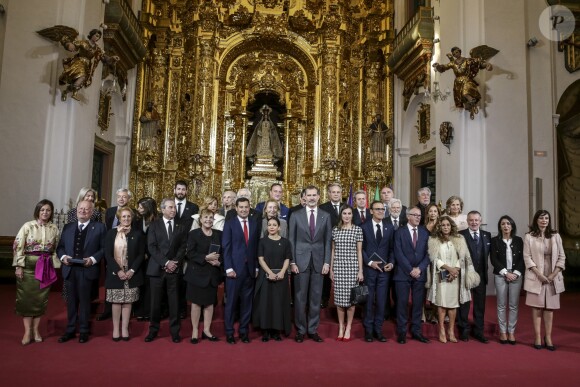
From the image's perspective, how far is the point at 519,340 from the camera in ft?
16.4

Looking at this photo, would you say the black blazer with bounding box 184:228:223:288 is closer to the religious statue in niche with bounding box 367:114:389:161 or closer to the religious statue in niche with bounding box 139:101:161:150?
the religious statue in niche with bounding box 139:101:161:150

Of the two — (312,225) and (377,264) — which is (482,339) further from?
(312,225)

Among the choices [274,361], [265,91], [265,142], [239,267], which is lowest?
[274,361]

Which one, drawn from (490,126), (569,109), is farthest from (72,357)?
(569,109)

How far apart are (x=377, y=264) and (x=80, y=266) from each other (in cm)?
332

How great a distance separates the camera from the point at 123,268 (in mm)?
4668

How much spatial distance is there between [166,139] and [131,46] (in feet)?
9.10

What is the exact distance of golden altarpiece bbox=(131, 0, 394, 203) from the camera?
12727 mm

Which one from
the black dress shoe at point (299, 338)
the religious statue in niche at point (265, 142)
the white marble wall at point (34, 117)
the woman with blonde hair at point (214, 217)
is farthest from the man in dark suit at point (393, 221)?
the religious statue in niche at point (265, 142)

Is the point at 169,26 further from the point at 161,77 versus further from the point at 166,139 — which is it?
the point at 166,139

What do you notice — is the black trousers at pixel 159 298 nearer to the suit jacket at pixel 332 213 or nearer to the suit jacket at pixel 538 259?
the suit jacket at pixel 332 213

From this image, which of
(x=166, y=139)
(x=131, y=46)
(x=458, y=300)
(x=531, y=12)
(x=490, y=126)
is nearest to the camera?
Result: (x=458, y=300)

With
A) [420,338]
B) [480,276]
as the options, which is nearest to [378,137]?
[480,276]

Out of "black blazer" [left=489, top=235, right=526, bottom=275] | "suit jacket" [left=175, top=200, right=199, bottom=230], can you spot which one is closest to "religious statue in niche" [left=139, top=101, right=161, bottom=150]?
"suit jacket" [left=175, top=200, right=199, bottom=230]
